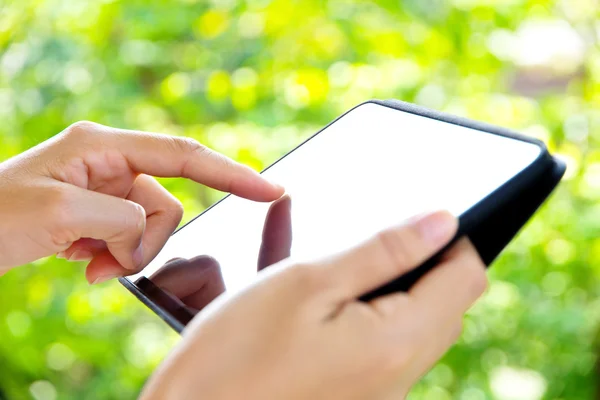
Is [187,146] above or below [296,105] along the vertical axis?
above

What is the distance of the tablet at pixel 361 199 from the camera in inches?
18.4

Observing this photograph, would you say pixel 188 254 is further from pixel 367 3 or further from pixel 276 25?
pixel 367 3

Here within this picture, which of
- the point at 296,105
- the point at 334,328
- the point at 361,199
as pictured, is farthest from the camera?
the point at 296,105

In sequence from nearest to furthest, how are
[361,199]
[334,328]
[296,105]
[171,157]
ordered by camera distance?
[334,328] → [361,199] → [171,157] → [296,105]

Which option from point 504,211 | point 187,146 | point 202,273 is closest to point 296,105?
point 187,146

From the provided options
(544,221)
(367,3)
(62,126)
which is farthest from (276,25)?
(544,221)

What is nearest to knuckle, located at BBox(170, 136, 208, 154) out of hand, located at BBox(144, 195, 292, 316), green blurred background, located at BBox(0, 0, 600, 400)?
hand, located at BBox(144, 195, 292, 316)

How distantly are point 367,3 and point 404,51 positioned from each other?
17 centimetres

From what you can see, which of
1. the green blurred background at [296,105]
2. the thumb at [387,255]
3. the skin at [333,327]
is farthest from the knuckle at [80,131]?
the green blurred background at [296,105]

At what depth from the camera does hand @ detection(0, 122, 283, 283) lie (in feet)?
2.06

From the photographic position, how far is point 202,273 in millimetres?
591

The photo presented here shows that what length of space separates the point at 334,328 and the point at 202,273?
223mm

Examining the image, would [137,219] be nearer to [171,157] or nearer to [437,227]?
[171,157]

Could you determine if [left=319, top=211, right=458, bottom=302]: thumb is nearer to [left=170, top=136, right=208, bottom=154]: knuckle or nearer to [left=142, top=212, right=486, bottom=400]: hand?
[left=142, top=212, right=486, bottom=400]: hand
